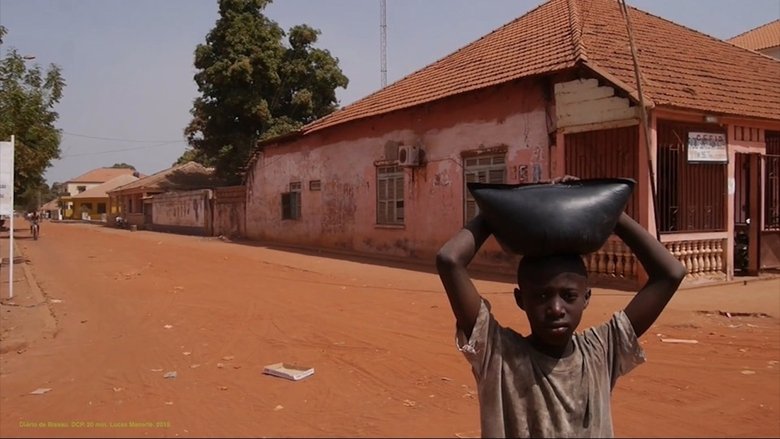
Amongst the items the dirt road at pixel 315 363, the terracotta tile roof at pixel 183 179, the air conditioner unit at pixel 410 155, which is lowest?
the dirt road at pixel 315 363

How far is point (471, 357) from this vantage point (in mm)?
1910

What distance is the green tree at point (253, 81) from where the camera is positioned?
92.8ft

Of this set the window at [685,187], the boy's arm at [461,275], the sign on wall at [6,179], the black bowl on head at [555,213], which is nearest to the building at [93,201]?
the sign on wall at [6,179]

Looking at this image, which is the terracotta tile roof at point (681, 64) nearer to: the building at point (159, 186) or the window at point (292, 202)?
the window at point (292, 202)

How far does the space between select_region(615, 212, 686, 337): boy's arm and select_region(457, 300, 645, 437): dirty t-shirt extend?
0.22 metres

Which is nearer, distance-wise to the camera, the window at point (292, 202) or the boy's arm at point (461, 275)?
the boy's arm at point (461, 275)

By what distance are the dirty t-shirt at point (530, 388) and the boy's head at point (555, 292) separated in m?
0.12

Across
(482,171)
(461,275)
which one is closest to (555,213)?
(461,275)

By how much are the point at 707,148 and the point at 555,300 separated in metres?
10.4

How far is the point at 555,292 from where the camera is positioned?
1.80 meters

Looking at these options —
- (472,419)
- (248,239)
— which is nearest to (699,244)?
(472,419)

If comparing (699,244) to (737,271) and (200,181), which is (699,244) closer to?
(737,271)

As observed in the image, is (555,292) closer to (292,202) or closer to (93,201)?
(292,202)

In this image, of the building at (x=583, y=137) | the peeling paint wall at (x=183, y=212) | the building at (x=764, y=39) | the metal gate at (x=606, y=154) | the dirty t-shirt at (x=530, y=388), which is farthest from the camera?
the peeling paint wall at (x=183, y=212)
